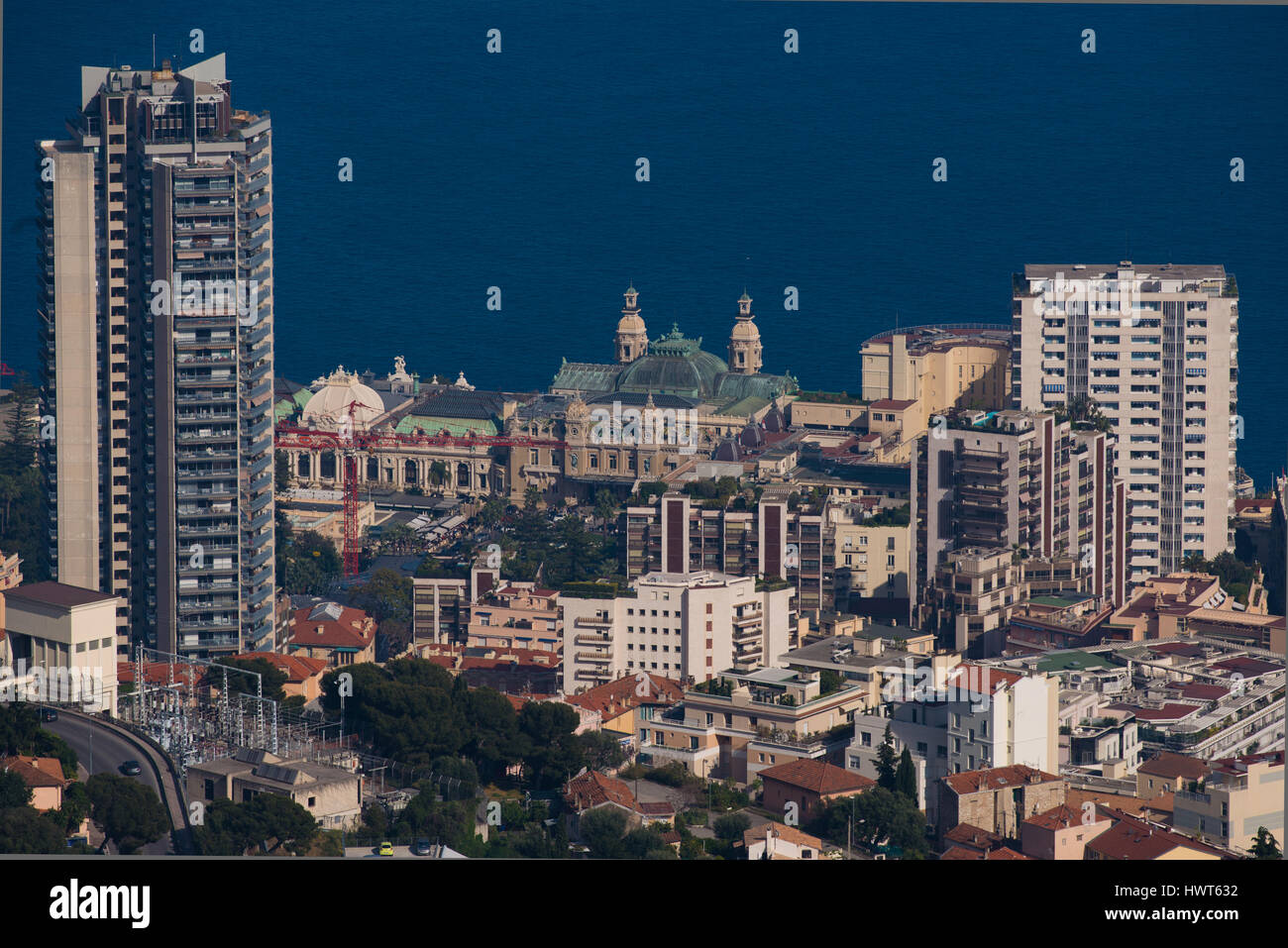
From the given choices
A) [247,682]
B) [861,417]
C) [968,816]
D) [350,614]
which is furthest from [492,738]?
[861,417]

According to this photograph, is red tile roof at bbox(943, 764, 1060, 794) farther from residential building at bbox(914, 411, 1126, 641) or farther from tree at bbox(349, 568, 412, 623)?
tree at bbox(349, 568, 412, 623)

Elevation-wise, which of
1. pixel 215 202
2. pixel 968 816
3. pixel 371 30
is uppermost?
pixel 371 30

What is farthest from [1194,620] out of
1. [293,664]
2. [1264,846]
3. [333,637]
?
[293,664]

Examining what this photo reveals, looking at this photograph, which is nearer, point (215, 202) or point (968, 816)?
point (968, 816)

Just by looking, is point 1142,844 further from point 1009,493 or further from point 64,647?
point 1009,493

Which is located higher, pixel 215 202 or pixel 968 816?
pixel 215 202

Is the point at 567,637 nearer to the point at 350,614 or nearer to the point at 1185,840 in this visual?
the point at 350,614

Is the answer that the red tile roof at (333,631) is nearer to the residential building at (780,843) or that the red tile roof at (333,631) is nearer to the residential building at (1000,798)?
the residential building at (780,843)
